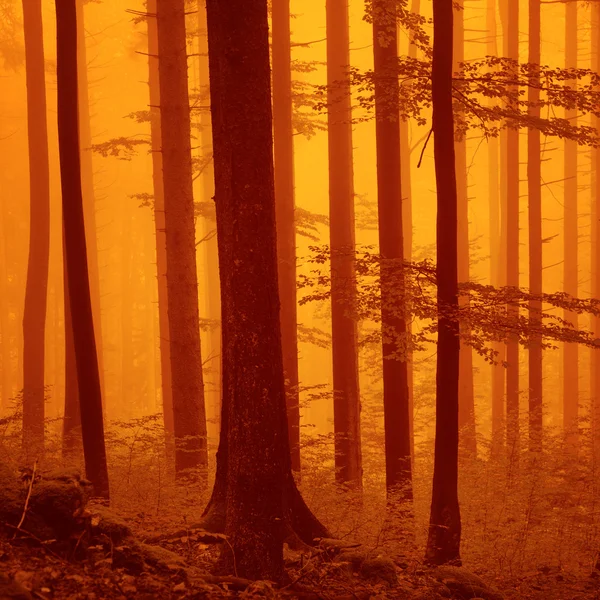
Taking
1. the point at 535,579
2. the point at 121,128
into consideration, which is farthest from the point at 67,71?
the point at 121,128

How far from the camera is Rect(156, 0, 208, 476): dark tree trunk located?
1241 cm

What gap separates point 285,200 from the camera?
48.4 ft

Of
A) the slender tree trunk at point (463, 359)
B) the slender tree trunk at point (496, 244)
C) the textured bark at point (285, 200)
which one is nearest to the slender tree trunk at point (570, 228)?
the slender tree trunk at point (496, 244)

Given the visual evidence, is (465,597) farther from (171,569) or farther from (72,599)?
(72,599)

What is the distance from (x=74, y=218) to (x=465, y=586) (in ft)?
21.1

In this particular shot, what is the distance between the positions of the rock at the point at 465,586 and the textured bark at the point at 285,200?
6922mm

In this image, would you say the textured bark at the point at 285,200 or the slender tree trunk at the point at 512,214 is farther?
the slender tree trunk at the point at 512,214

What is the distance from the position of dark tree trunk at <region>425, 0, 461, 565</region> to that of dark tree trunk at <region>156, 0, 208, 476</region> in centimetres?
522

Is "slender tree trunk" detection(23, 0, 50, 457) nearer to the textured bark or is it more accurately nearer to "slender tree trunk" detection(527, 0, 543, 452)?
the textured bark

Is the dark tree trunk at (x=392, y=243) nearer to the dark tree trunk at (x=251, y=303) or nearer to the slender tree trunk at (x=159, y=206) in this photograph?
the dark tree trunk at (x=251, y=303)

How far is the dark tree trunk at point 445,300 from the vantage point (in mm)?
8414

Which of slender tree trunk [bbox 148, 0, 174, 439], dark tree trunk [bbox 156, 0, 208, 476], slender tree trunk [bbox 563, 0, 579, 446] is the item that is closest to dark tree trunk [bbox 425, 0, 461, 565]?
dark tree trunk [bbox 156, 0, 208, 476]

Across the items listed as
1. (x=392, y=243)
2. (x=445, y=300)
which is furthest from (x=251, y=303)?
(x=392, y=243)

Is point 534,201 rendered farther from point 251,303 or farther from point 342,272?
point 251,303
